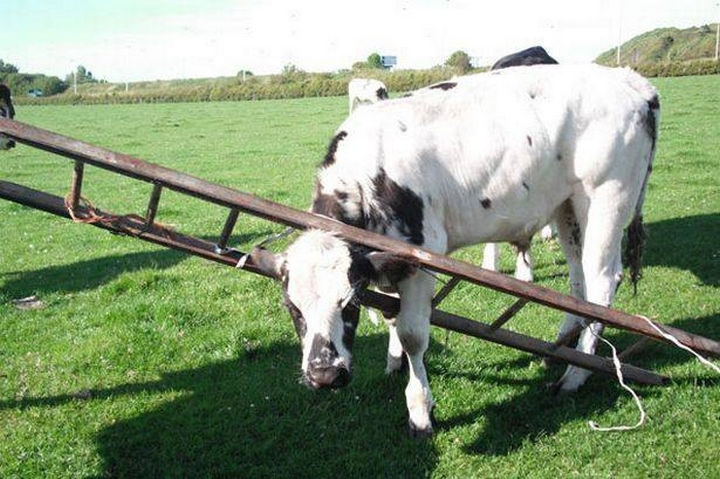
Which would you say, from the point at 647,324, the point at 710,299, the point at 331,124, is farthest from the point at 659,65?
the point at 647,324

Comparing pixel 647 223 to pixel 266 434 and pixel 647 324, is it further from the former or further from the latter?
pixel 266 434

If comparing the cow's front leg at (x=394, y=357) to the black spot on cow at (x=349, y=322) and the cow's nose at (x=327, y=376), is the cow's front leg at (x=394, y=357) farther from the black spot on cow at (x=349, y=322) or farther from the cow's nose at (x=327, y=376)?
the cow's nose at (x=327, y=376)

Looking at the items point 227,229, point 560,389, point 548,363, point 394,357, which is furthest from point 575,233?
point 227,229

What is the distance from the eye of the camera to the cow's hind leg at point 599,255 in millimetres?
5719

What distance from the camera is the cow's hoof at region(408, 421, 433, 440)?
512 centimetres

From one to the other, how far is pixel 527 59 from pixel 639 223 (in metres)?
4.70

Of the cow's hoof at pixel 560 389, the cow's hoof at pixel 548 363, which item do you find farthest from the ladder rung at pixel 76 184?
the cow's hoof at pixel 548 363

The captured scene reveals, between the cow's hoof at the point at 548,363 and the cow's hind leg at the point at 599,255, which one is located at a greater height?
the cow's hind leg at the point at 599,255

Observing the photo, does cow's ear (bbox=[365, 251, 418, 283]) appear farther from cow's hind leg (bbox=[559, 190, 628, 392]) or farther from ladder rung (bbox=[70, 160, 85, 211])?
cow's hind leg (bbox=[559, 190, 628, 392])

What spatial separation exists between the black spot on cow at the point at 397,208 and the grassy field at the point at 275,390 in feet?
5.09

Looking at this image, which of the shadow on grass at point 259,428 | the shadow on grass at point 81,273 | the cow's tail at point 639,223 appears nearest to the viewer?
the shadow on grass at point 259,428

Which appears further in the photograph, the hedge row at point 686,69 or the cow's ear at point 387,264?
the hedge row at point 686,69

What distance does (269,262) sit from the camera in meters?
4.32

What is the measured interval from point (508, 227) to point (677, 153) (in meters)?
13.6
